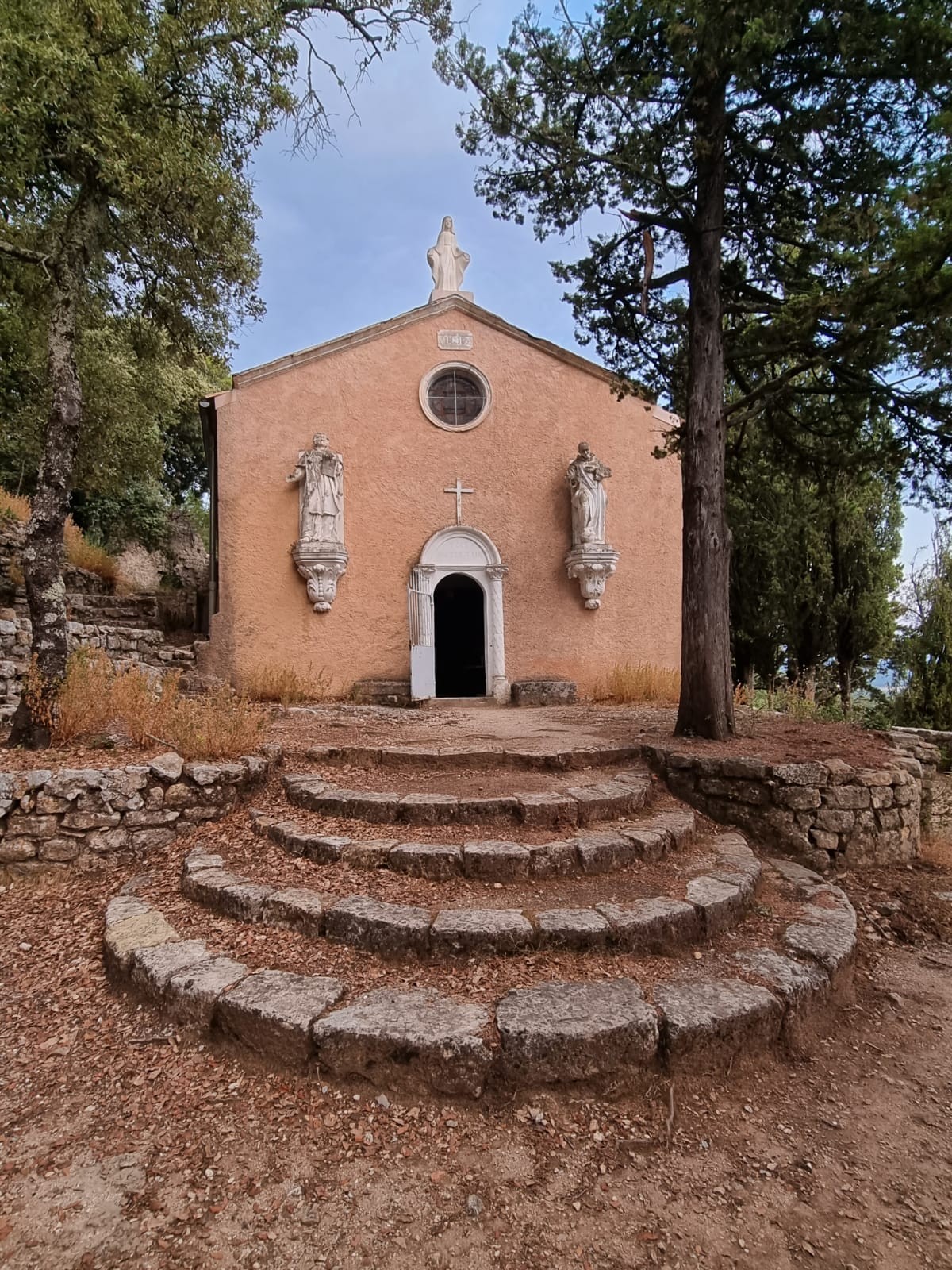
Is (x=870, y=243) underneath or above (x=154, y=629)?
above

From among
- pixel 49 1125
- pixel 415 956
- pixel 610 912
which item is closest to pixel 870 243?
pixel 610 912

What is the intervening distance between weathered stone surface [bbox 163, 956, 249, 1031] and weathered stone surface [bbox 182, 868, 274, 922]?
1.61ft

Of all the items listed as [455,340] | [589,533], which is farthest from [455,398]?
[589,533]

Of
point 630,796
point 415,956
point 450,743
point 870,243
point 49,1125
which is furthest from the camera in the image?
point 450,743

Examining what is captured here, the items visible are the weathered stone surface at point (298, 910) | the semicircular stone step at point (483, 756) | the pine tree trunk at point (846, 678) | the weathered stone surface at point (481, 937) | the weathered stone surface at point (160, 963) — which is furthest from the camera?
the pine tree trunk at point (846, 678)

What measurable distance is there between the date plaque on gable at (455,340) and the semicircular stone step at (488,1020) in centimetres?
1006

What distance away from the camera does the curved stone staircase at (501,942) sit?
8.16 ft

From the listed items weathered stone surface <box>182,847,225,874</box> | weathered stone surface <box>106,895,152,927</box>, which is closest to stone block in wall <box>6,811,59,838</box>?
weathered stone surface <box>106,895,152,927</box>

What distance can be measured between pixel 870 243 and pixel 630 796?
15.0 ft

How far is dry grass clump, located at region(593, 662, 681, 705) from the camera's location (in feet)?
32.8

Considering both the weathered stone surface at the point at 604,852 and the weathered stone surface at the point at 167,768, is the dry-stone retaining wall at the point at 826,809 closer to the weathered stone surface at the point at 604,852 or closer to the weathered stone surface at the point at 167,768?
the weathered stone surface at the point at 604,852

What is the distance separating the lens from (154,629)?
36.0 feet

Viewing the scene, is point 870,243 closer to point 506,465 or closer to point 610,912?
point 610,912

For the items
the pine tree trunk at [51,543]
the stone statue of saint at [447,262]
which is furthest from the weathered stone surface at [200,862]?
the stone statue of saint at [447,262]
